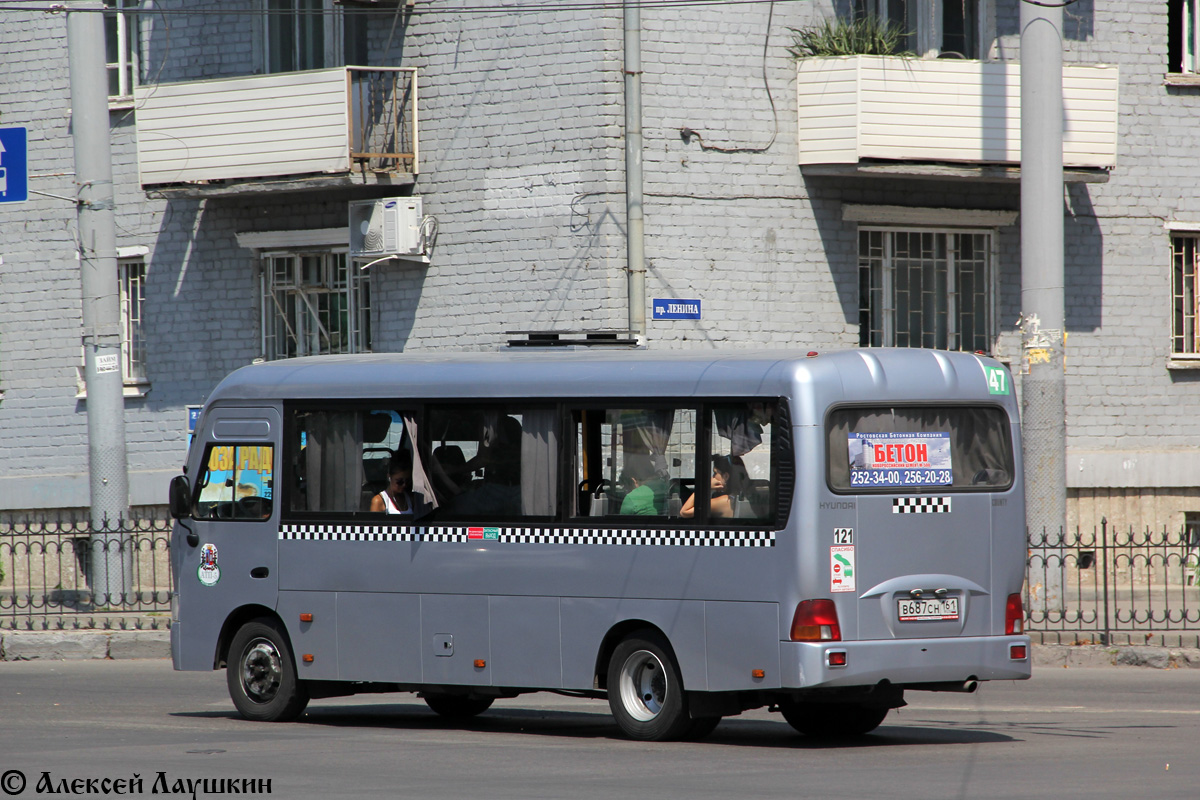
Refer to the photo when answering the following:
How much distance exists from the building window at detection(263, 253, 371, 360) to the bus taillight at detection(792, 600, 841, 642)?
1168cm

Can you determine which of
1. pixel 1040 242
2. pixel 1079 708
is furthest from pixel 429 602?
pixel 1040 242

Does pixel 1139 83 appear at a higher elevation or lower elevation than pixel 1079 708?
higher

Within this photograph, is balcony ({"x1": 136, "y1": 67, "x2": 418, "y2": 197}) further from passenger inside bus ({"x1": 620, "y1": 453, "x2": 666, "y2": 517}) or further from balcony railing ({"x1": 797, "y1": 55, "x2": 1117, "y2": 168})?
passenger inside bus ({"x1": 620, "y1": 453, "x2": 666, "y2": 517})

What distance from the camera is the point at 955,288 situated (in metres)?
20.8

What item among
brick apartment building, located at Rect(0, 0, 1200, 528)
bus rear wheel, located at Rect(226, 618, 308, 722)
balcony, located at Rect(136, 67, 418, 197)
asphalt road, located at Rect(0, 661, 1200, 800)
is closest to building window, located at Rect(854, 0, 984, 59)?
brick apartment building, located at Rect(0, 0, 1200, 528)

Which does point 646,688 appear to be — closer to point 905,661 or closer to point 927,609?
point 905,661

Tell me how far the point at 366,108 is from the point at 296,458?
863 centimetres

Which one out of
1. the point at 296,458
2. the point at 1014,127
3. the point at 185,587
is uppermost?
the point at 1014,127

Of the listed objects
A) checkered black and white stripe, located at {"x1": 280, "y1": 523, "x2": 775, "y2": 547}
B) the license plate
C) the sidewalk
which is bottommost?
the sidewalk

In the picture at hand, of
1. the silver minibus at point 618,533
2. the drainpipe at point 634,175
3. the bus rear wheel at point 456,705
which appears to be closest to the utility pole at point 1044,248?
the drainpipe at point 634,175

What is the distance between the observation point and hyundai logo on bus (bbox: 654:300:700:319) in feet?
62.7

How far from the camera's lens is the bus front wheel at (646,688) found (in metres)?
10.7

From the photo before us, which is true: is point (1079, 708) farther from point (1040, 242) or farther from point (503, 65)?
point (503, 65)

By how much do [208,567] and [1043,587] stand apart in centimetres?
847
